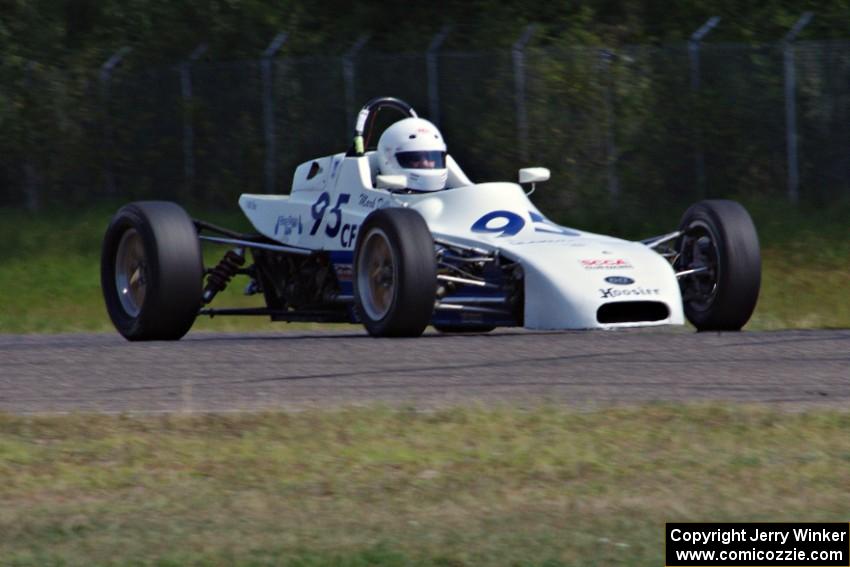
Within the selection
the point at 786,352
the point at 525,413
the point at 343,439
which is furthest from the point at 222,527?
the point at 786,352

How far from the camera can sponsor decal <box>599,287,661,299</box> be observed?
10.8 m

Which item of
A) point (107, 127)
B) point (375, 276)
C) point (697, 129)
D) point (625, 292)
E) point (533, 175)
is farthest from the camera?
point (107, 127)

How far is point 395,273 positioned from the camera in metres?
10.9

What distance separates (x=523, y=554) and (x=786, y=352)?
5.36 metres

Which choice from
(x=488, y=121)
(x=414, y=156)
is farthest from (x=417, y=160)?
(x=488, y=121)

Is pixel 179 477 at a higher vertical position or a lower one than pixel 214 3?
lower

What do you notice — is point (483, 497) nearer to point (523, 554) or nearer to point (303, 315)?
point (523, 554)

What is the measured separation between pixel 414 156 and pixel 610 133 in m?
9.21

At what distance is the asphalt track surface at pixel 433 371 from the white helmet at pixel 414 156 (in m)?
1.40

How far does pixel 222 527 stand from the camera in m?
5.62

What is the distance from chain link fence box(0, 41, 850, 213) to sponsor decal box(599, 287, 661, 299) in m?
10.6

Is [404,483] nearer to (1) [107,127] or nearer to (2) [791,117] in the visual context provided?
(2) [791,117]

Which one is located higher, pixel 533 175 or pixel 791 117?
pixel 791 117

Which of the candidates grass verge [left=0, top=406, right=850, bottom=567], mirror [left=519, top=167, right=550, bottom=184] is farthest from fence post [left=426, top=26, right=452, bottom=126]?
grass verge [left=0, top=406, right=850, bottom=567]
